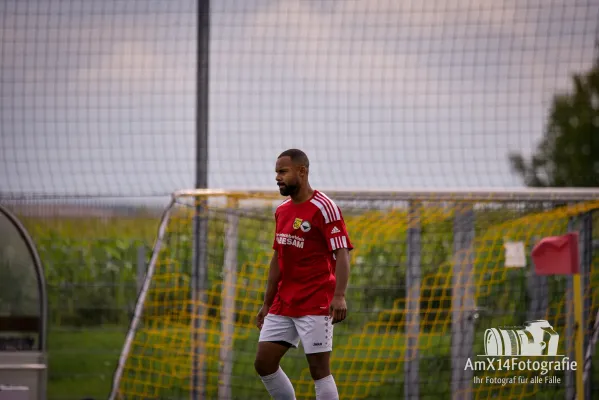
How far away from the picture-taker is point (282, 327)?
6.05 meters

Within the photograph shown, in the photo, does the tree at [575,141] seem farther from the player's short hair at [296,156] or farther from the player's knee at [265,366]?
the player's knee at [265,366]

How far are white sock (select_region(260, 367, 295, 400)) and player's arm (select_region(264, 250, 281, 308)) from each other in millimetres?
429

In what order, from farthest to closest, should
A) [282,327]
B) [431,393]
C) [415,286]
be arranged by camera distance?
1. [431,393]
2. [415,286]
3. [282,327]

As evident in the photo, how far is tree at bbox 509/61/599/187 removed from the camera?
12328 millimetres

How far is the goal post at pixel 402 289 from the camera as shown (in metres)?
7.40

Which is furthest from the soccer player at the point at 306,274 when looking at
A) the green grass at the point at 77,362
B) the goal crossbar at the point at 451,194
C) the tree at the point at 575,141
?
the tree at the point at 575,141

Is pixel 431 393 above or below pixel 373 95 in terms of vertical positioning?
below

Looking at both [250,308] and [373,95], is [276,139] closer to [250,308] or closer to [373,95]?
[373,95]

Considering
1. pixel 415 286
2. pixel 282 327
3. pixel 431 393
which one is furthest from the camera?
pixel 431 393

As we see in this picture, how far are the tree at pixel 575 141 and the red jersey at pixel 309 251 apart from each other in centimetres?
620

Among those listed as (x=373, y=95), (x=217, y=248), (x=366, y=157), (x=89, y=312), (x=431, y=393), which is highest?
(x=373, y=95)

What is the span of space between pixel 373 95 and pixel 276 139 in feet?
2.57

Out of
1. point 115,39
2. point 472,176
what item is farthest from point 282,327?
point 115,39

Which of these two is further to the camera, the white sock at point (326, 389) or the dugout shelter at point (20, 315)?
the dugout shelter at point (20, 315)
